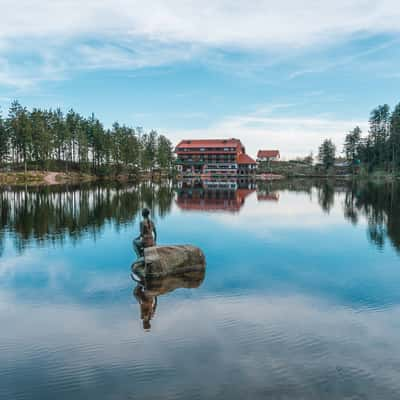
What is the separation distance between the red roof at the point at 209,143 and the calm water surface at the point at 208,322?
121 meters

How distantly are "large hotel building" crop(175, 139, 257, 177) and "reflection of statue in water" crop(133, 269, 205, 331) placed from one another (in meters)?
122

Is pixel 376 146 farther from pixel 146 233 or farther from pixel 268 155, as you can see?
pixel 146 233

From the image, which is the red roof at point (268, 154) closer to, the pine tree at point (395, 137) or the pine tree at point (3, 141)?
the pine tree at point (395, 137)

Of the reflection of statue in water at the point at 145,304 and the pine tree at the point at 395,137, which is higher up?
the pine tree at the point at 395,137

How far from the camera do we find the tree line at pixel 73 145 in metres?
85.9

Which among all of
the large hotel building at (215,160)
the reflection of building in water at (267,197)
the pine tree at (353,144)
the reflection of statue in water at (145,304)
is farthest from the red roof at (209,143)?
the reflection of statue in water at (145,304)

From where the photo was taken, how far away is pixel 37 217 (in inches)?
1208

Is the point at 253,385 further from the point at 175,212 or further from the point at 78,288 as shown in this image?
the point at 175,212

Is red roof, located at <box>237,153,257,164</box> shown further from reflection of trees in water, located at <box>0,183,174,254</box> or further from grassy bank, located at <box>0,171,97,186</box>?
reflection of trees in water, located at <box>0,183,174,254</box>

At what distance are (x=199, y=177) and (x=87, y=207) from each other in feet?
320

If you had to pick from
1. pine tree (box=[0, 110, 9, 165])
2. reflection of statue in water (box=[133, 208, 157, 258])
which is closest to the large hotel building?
pine tree (box=[0, 110, 9, 165])

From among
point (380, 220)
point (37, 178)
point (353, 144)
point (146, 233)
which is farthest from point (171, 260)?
point (353, 144)

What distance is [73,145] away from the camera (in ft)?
339

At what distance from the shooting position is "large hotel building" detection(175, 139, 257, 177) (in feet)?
456
